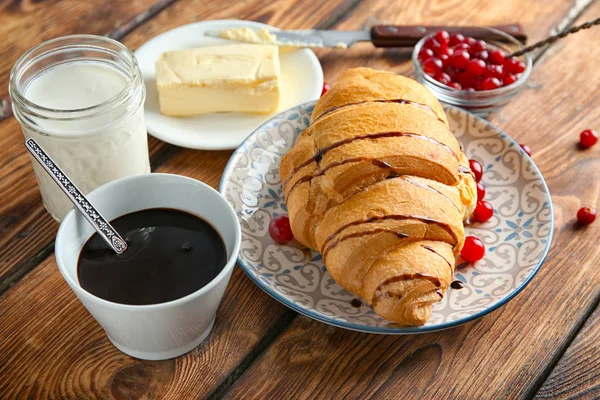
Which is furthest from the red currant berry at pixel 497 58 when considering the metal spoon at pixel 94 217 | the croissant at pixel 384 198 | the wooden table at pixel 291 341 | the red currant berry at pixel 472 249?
the metal spoon at pixel 94 217

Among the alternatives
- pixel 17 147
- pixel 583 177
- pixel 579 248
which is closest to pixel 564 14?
pixel 583 177

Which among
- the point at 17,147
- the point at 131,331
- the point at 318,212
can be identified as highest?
the point at 318,212

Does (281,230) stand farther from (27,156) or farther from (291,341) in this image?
(27,156)

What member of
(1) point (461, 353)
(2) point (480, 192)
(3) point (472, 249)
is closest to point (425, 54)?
(2) point (480, 192)

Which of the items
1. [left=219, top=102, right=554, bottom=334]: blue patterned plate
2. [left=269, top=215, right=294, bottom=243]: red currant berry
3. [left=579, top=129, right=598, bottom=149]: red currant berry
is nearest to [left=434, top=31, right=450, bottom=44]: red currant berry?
[left=219, top=102, right=554, bottom=334]: blue patterned plate

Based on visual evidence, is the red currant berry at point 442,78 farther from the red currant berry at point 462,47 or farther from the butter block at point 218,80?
the butter block at point 218,80

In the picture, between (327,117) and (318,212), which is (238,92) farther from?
(318,212)

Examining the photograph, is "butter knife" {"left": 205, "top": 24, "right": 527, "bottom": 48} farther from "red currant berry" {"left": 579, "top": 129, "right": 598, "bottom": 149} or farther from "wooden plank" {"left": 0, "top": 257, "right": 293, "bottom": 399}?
"wooden plank" {"left": 0, "top": 257, "right": 293, "bottom": 399}

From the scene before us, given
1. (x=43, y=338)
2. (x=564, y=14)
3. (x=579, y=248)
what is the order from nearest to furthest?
(x=43, y=338) < (x=579, y=248) < (x=564, y=14)
